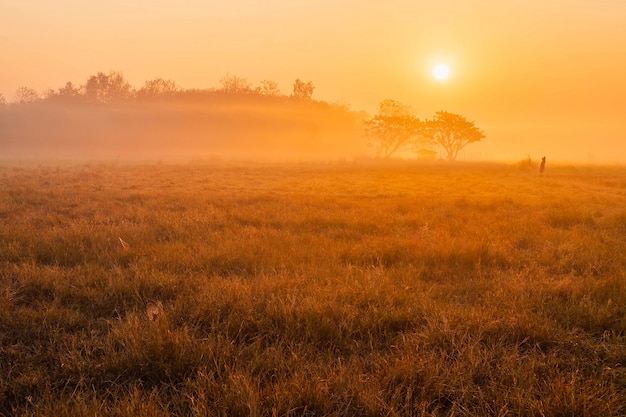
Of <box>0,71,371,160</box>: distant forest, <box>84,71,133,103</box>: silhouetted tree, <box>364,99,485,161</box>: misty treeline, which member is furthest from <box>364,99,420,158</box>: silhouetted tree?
<box>84,71,133,103</box>: silhouetted tree

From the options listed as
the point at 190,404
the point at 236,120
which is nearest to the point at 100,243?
the point at 190,404

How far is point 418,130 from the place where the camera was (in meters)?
77.2

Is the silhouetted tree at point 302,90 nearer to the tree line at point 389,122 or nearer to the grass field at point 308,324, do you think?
the tree line at point 389,122

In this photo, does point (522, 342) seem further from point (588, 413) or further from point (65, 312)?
point (65, 312)

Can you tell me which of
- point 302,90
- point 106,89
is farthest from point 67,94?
point 302,90

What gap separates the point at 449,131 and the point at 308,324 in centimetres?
8113

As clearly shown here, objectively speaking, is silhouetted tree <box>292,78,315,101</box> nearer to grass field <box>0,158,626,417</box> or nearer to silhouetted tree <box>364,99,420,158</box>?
silhouetted tree <box>364,99,420,158</box>

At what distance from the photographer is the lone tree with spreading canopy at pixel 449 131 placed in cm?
7575

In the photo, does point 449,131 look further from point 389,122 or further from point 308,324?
point 308,324

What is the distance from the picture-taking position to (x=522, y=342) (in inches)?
131

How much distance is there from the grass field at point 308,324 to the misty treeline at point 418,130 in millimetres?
72099

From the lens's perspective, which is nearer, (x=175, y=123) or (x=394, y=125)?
(x=394, y=125)

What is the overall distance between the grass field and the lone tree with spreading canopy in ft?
243

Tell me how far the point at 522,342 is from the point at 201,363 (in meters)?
2.89
